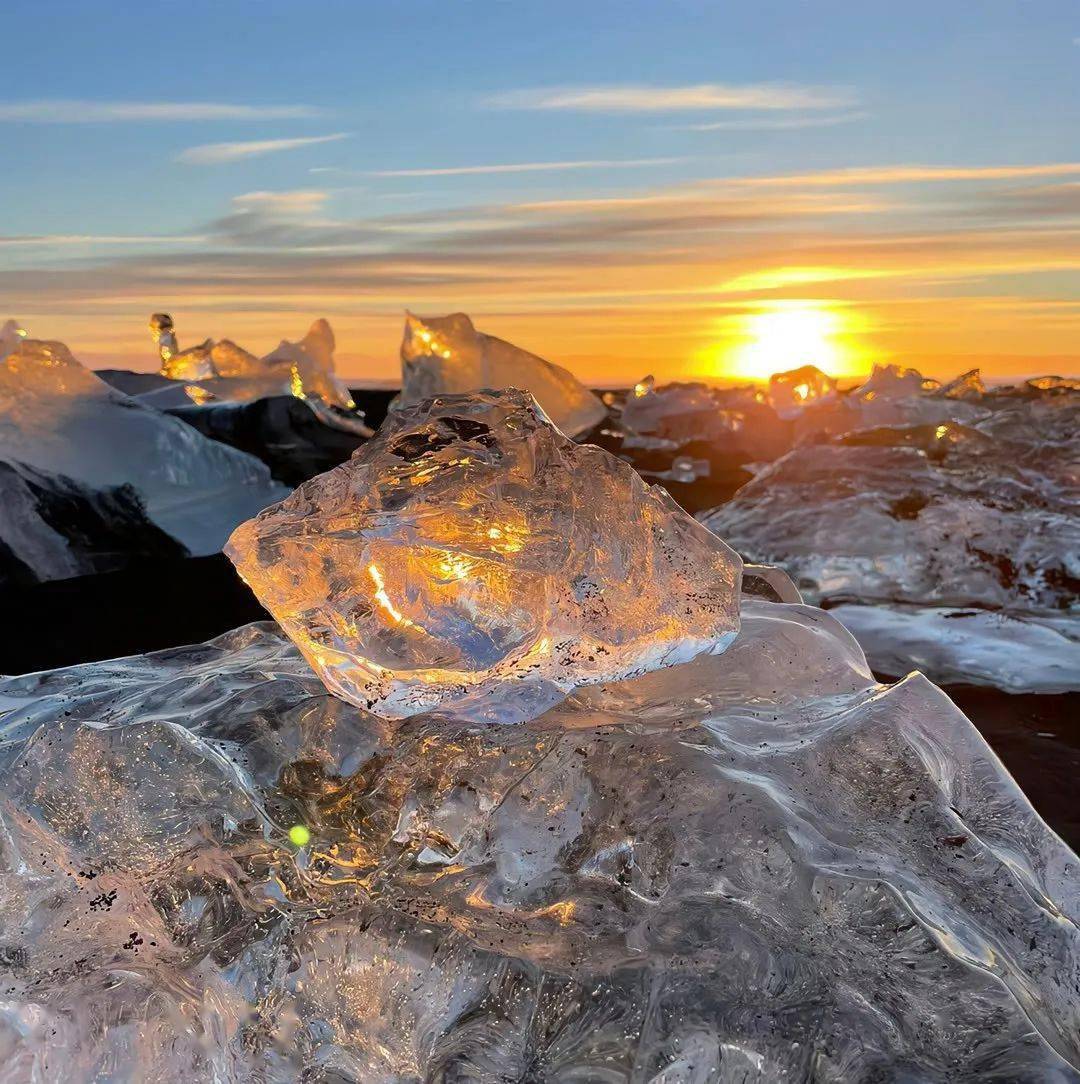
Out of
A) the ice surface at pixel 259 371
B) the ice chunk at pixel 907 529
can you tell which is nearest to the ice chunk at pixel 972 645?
the ice chunk at pixel 907 529

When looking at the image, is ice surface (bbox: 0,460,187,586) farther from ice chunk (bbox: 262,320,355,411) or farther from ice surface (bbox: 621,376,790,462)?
ice surface (bbox: 621,376,790,462)

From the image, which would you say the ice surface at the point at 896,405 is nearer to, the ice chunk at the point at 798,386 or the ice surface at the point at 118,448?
the ice chunk at the point at 798,386

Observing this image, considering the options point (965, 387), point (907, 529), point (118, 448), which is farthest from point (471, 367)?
point (965, 387)

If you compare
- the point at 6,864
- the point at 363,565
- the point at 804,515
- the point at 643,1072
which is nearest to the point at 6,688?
the point at 6,864

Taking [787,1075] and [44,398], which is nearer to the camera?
[787,1075]

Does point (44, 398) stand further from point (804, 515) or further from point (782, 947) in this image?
point (782, 947)

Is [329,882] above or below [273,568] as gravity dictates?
below
